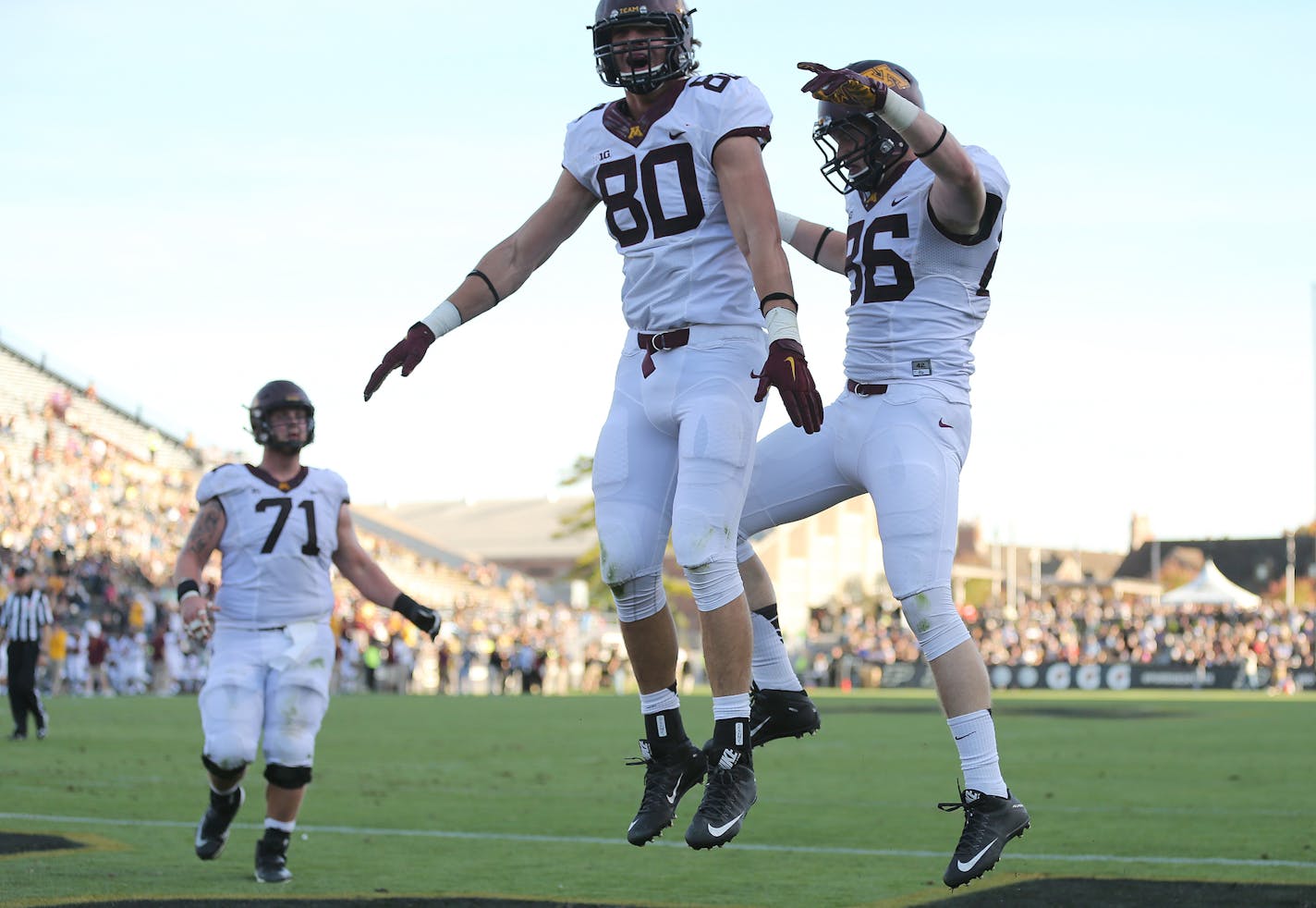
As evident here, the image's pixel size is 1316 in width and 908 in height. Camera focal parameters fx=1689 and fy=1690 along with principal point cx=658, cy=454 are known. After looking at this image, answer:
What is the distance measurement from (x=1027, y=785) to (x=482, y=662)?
32953 millimetres

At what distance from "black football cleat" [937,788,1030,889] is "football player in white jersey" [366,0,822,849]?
2.31 feet

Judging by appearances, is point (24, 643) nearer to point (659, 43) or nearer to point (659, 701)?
point (659, 701)

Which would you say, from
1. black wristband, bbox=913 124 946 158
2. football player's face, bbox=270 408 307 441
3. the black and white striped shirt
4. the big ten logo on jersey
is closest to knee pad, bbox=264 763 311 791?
the big ten logo on jersey

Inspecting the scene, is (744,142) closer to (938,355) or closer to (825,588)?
(938,355)

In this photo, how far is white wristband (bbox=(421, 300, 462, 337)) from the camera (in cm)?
609

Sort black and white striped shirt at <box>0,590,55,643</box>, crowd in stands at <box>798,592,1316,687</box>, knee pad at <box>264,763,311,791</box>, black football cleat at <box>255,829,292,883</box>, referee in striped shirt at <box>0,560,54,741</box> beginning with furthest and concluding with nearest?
crowd in stands at <box>798,592,1316,687</box>
black and white striped shirt at <box>0,590,55,643</box>
referee in striped shirt at <box>0,560,54,741</box>
knee pad at <box>264,763,311,791</box>
black football cleat at <box>255,829,292,883</box>

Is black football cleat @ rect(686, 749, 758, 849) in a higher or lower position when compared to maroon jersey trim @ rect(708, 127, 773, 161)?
lower

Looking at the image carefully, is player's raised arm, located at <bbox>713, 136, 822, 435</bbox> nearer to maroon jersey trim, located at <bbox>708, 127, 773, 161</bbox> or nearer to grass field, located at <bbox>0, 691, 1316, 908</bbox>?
maroon jersey trim, located at <bbox>708, 127, 773, 161</bbox>

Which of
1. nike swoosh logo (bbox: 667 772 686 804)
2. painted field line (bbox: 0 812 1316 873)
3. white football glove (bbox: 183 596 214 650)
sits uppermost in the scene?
white football glove (bbox: 183 596 214 650)

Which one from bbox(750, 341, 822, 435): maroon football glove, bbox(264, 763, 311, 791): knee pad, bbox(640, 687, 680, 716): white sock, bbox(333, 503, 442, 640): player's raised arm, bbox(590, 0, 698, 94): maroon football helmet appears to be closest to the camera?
bbox(750, 341, 822, 435): maroon football glove

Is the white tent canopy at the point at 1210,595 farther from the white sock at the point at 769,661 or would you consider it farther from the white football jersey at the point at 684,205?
the white football jersey at the point at 684,205

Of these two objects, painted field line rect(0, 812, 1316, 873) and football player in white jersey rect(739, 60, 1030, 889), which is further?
painted field line rect(0, 812, 1316, 873)

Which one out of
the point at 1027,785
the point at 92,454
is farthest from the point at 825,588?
the point at 1027,785

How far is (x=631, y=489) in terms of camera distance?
18.6ft
